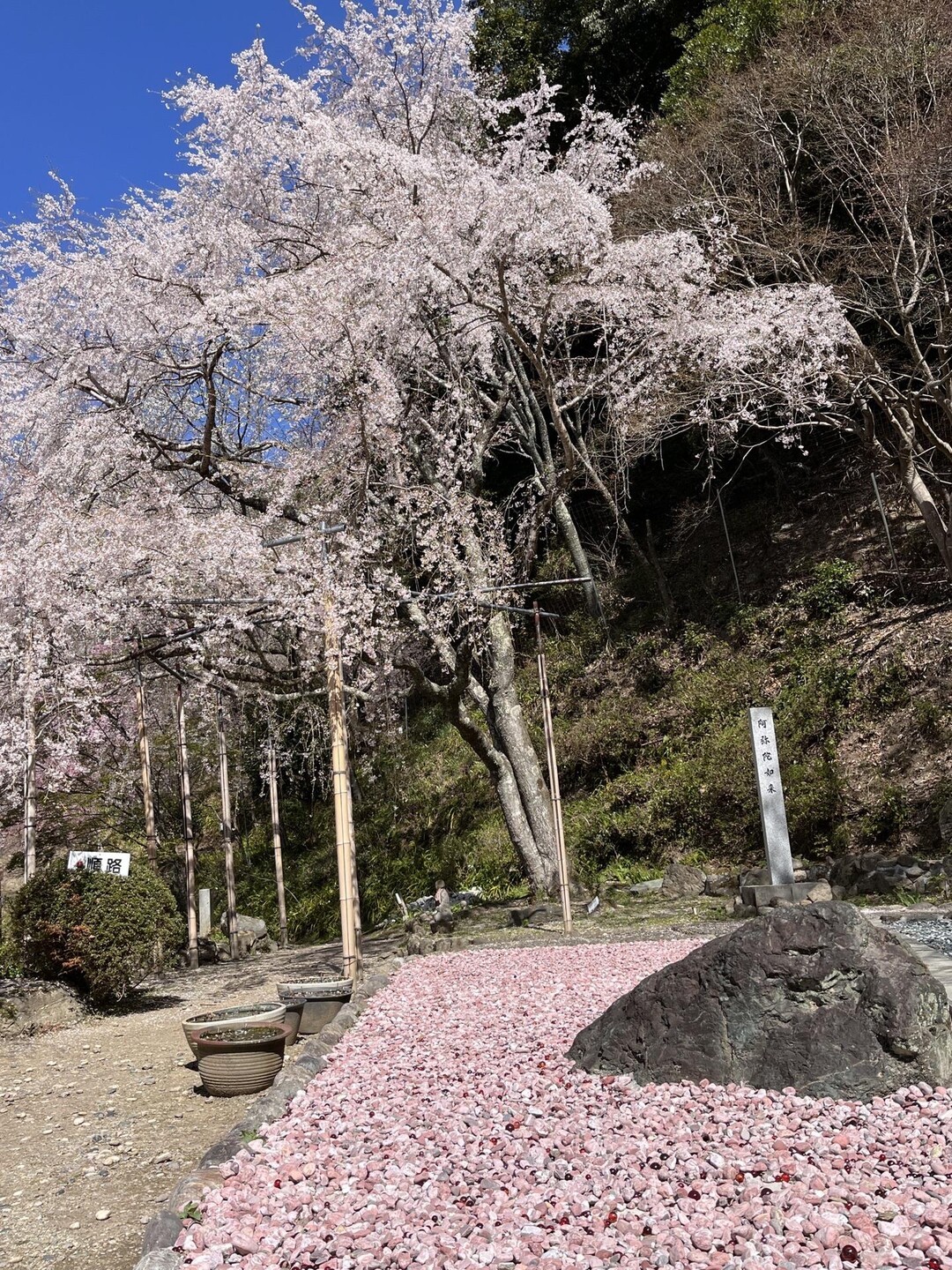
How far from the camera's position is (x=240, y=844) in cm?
1858

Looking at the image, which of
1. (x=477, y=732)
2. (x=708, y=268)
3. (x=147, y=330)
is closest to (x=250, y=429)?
(x=147, y=330)

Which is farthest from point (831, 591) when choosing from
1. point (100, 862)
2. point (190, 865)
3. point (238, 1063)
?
point (238, 1063)

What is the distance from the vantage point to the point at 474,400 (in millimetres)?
13211

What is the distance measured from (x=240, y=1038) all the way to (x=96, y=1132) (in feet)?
3.30

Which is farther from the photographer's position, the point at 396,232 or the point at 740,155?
the point at 740,155

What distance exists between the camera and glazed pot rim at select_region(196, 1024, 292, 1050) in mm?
5617

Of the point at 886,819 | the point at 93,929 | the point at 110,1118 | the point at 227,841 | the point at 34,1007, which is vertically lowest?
the point at 110,1118

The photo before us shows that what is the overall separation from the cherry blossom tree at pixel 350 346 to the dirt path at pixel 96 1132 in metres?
4.43

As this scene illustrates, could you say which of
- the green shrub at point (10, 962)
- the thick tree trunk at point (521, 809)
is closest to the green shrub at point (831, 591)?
the thick tree trunk at point (521, 809)

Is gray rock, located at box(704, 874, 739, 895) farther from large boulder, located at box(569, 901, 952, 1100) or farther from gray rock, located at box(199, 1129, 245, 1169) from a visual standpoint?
gray rock, located at box(199, 1129, 245, 1169)

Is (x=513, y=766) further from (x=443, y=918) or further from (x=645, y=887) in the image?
(x=645, y=887)

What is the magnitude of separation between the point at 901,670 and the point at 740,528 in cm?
546

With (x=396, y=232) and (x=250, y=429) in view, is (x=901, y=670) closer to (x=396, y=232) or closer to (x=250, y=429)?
(x=396, y=232)

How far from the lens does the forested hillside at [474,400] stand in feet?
35.3
